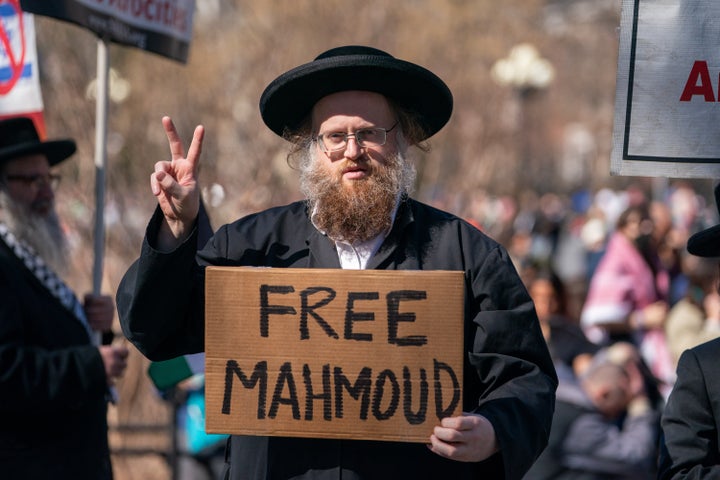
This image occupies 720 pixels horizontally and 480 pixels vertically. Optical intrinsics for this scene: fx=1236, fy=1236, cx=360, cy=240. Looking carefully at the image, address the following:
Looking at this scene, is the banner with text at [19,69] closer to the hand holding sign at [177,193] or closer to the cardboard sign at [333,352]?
the hand holding sign at [177,193]

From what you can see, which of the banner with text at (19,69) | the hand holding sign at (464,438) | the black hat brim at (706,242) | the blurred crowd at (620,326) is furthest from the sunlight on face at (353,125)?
the banner with text at (19,69)

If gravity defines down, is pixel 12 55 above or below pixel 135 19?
below

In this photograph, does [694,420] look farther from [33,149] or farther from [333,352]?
[33,149]

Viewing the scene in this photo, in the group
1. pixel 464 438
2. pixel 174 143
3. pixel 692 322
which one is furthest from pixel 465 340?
pixel 692 322

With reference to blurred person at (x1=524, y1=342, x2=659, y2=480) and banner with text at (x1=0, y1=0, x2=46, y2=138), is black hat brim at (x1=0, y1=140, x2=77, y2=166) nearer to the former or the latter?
banner with text at (x1=0, y1=0, x2=46, y2=138)

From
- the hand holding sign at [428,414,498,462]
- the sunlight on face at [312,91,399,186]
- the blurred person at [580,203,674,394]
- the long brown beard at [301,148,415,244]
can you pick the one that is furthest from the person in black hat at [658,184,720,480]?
the blurred person at [580,203,674,394]

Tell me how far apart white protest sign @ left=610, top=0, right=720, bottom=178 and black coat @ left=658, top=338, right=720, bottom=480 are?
0.56m

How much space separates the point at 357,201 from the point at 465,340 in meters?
0.48

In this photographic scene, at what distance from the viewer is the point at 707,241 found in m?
3.53

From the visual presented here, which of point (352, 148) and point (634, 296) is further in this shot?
point (634, 296)

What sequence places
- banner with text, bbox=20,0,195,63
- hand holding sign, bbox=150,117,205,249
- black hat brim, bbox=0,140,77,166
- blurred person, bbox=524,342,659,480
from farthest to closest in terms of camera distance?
blurred person, bbox=524,342,659,480 < black hat brim, bbox=0,140,77,166 < banner with text, bbox=20,0,195,63 < hand holding sign, bbox=150,117,205,249

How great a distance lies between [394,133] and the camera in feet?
11.6

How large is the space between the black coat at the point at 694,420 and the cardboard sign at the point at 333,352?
26.9 inches

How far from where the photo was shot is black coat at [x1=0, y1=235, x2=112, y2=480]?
4.29 meters
